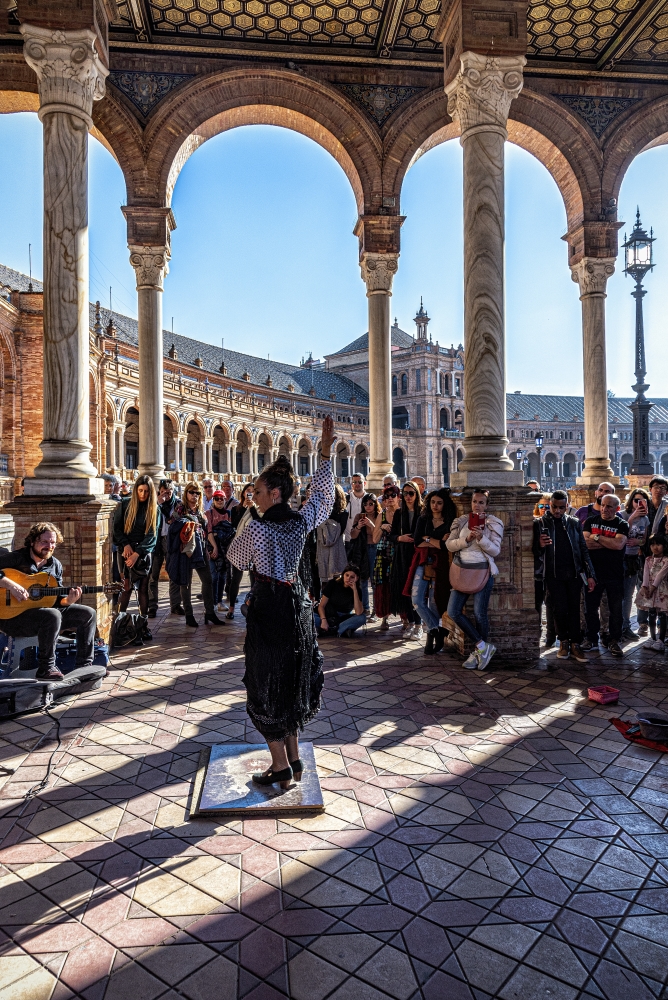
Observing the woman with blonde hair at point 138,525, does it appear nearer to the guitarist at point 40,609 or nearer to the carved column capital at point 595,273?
the guitarist at point 40,609

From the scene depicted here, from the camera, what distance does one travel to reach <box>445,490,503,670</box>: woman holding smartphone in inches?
214

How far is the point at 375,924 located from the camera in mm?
2227

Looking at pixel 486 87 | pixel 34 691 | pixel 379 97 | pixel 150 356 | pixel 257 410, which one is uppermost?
pixel 257 410

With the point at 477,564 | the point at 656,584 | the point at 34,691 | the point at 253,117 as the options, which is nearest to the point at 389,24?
the point at 253,117

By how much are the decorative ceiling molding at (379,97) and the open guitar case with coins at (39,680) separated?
29.3 ft

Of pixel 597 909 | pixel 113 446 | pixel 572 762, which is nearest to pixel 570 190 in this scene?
pixel 572 762

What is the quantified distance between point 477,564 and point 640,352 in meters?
14.1

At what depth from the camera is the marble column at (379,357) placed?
10438 mm

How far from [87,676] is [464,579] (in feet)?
10.6

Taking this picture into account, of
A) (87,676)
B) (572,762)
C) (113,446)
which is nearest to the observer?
(572,762)

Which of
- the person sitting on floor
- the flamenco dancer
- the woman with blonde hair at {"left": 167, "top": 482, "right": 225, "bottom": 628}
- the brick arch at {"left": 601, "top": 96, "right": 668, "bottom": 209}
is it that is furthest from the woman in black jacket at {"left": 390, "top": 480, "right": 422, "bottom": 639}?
the brick arch at {"left": 601, "top": 96, "right": 668, "bottom": 209}

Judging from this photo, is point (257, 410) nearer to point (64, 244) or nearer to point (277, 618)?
point (64, 244)

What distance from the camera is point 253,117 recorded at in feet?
33.7

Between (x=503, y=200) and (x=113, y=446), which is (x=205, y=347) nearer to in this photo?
(x=113, y=446)
